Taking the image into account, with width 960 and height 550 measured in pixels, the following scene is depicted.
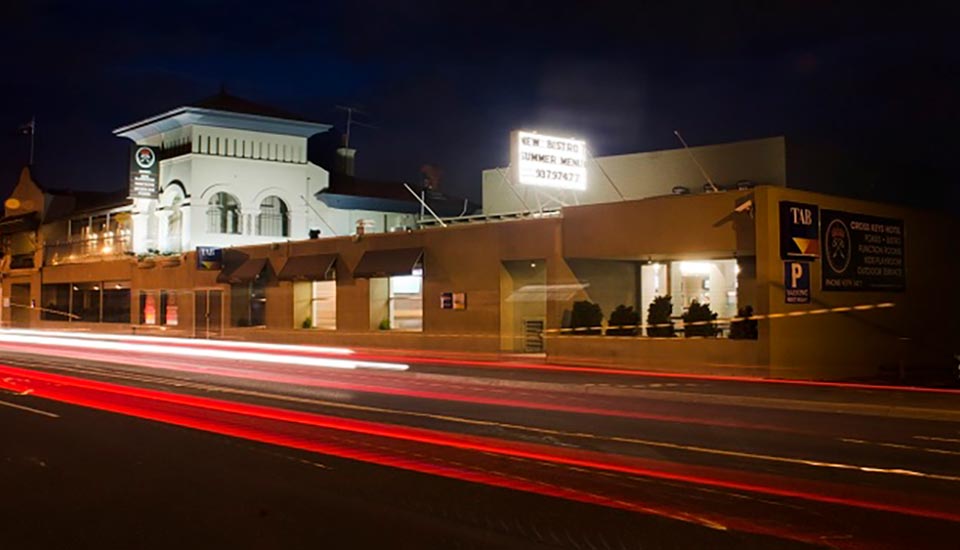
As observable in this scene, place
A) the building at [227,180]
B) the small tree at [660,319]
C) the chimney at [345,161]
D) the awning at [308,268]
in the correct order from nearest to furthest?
the small tree at [660,319] → the awning at [308,268] → the building at [227,180] → the chimney at [345,161]

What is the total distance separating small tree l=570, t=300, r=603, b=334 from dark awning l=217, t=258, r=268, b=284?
17.4 m

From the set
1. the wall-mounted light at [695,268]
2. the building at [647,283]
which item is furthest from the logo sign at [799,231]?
the wall-mounted light at [695,268]

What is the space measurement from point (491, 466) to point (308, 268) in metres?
28.3

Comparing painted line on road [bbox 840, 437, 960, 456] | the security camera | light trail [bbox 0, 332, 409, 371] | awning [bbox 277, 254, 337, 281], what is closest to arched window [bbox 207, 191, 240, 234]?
awning [bbox 277, 254, 337, 281]

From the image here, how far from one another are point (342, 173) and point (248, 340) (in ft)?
53.1

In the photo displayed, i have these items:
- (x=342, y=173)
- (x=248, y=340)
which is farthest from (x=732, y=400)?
(x=342, y=173)

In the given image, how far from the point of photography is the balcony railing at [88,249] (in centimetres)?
5162

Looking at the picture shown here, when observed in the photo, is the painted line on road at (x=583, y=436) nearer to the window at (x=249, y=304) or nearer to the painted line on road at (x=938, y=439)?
the painted line on road at (x=938, y=439)

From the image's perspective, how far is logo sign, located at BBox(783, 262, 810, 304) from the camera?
24281 millimetres

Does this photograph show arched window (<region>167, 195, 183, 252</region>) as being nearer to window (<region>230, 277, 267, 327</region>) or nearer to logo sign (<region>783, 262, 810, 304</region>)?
window (<region>230, 277, 267, 327</region>)

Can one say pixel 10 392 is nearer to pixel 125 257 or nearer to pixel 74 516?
pixel 74 516

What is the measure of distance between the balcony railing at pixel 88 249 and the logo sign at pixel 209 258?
8.51 metres

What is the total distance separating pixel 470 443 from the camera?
13.1 metres

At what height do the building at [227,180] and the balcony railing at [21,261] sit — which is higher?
the building at [227,180]
